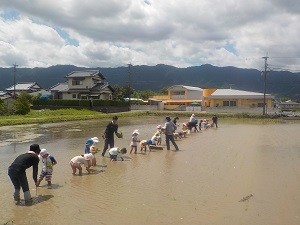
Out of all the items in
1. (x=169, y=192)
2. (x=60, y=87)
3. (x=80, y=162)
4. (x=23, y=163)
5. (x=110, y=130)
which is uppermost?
(x=60, y=87)

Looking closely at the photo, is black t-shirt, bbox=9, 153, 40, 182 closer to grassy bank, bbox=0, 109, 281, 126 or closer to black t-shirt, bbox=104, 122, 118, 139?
black t-shirt, bbox=104, 122, 118, 139

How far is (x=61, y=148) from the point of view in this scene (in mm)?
19062

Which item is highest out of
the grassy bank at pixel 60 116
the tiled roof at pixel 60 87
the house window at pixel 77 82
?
the house window at pixel 77 82

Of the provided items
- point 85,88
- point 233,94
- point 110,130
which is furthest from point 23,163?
point 233,94

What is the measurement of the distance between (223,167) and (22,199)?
731 centimetres

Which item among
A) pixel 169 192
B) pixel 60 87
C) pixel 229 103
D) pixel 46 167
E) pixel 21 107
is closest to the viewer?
pixel 169 192

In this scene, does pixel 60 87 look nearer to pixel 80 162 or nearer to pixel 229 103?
pixel 229 103

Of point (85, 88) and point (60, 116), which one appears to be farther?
point (85, 88)

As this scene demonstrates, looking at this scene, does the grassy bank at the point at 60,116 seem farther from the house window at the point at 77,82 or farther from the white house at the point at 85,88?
the house window at the point at 77,82

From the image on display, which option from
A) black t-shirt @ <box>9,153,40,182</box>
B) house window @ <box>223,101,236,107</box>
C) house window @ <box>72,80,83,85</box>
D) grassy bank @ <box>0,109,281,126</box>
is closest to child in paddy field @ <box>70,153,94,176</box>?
black t-shirt @ <box>9,153,40,182</box>

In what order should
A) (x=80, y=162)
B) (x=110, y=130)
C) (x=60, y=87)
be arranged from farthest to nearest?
(x=60, y=87) < (x=110, y=130) < (x=80, y=162)

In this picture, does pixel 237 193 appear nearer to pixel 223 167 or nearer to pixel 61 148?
pixel 223 167

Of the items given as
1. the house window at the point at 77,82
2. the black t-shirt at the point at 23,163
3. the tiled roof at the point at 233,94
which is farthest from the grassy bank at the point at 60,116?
the black t-shirt at the point at 23,163

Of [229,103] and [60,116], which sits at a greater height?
[229,103]
